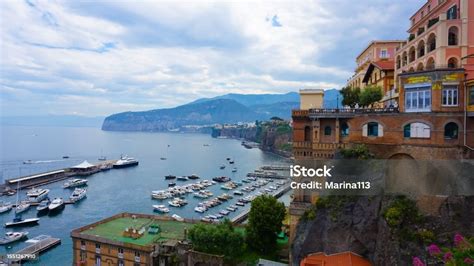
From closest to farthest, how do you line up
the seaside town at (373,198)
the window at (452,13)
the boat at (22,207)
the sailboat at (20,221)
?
the seaside town at (373,198) → the window at (452,13) → the sailboat at (20,221) → the boat at (22,207)

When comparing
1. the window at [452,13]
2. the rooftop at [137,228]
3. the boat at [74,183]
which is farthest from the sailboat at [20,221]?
the window at [452,13]

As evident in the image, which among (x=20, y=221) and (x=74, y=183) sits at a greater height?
(x=74, y=183)

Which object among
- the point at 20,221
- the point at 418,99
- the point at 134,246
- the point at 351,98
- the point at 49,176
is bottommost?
the point at 20,221

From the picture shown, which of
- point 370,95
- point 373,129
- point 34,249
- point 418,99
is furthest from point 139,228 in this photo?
Answer: point 418,99

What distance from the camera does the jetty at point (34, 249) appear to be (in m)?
32.5

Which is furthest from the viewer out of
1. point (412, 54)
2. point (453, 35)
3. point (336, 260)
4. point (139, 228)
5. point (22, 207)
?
point (22, 207)

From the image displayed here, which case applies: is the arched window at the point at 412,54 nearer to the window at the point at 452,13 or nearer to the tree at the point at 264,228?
the window at the point at 452,13

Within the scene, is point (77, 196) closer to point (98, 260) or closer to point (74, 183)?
point (74, 183)

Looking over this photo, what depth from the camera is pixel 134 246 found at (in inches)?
1086

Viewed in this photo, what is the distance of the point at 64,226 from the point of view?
46.0 meters

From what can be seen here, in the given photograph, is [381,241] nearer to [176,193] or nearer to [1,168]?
[176,193]

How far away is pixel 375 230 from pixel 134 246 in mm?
17829

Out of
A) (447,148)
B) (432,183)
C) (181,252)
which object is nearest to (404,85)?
(447,148)

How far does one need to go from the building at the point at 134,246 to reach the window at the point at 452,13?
23.8 m
